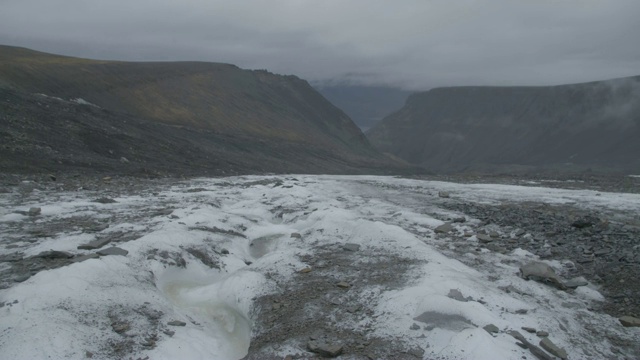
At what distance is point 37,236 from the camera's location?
40.0 ft

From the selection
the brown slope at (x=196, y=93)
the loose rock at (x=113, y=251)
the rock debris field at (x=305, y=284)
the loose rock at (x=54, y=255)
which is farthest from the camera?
the brown slope at (x=196, y=93)

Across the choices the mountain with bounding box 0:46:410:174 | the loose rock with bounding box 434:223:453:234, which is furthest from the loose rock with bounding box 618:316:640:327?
the mountain with bounding box 0:46:410:174

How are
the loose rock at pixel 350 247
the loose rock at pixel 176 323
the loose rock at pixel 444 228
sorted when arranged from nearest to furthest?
the loose rock at pixel 176 323
the loose rock at pixel 350 247
the loose rock at pixel 444 228

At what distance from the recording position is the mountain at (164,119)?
100ft

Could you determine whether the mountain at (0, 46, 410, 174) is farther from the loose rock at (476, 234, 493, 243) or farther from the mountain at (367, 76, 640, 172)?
the mountain at (367, 76, 640, 172)

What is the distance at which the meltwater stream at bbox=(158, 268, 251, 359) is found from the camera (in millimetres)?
8648

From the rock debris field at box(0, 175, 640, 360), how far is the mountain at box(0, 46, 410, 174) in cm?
1419

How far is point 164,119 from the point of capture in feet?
222

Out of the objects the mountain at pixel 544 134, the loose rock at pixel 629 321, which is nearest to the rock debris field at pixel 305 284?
the loose rock at pixel 629 321

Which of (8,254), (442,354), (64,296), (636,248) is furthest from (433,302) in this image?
(8,254)

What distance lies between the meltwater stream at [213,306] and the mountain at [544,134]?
12965 cm

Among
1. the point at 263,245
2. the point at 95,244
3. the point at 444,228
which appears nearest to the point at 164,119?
the point at 263,245

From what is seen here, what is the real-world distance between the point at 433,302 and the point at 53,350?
640cm

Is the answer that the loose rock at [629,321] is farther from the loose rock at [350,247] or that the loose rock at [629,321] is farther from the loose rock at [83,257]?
the loose rock at [83,257]
